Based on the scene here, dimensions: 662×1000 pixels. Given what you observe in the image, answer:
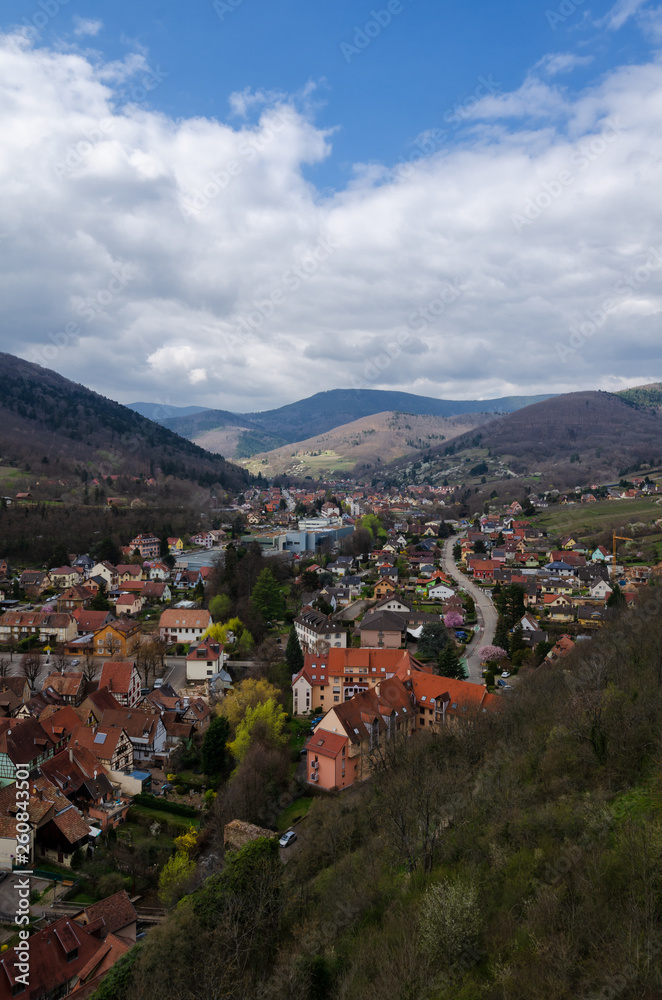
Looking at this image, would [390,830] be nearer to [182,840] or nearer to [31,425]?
[182,840]

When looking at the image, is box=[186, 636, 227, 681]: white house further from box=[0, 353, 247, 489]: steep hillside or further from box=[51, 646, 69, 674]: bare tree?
box=[0, 353, 247, 489]: steep hillside

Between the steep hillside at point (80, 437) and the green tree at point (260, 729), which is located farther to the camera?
the steep hillside at point (80, 437)

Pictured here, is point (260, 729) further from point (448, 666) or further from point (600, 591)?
point (600, 591)

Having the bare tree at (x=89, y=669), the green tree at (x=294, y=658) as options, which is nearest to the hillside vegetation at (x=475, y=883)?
the green tree at (x=294, y=658)

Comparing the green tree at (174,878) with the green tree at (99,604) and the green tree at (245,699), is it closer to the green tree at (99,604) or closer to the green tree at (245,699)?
the green tree at (245,699)

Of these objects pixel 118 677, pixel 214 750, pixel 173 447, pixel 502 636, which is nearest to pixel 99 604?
pixel 118 677

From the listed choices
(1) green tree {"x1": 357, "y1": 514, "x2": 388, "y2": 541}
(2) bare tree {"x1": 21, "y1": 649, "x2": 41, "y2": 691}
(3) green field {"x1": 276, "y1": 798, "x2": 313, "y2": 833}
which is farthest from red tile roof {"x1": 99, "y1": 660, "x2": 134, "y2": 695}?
(1) green tree {"x1": 357, "y1": 514, "x2": 388, "y2": 541}
